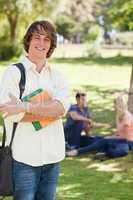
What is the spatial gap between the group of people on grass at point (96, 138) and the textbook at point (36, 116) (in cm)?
492

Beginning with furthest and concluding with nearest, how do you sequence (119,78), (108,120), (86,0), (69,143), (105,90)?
(86,0)
(119,78)
(105,90)
(108,120)
(69,143)

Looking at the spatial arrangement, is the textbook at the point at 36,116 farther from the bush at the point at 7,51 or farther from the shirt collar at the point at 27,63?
the bush at the point at 7,51

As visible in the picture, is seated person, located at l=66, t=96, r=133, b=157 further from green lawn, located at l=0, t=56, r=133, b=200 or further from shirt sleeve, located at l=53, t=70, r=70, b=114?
shirt sleeve, located at l=53, t=70, r=70, b=114

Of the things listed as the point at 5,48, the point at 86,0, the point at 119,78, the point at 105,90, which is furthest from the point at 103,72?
the point at 86,0

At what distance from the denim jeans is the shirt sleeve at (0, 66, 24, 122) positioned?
0.32m

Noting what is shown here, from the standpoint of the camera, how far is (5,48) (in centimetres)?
3375

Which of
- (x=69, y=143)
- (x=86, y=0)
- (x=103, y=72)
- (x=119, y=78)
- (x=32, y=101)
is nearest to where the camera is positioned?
(x=32, y=101)

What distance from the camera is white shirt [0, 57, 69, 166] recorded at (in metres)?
Result: 3.59

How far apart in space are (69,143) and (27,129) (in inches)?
216

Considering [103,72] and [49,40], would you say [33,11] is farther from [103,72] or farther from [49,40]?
[49,40]

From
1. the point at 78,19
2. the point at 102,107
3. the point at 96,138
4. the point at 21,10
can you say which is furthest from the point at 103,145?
the point at 78,19

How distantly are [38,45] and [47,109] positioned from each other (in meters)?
0.41

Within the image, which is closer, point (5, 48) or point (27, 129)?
point (27, 129)

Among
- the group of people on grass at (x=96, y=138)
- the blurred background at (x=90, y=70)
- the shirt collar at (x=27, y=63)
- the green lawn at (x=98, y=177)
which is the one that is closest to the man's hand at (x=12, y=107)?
the shirt collar at (x=27, y=63)
